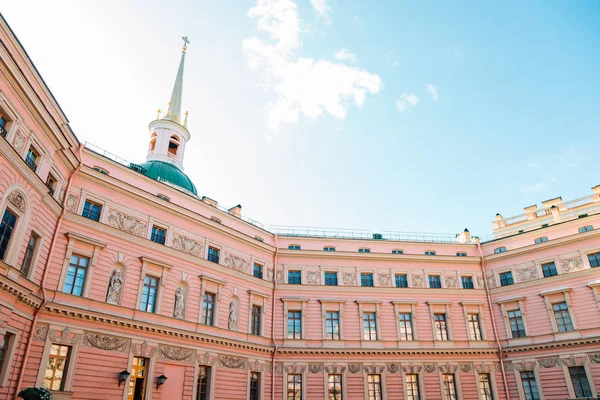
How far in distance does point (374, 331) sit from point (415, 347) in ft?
10.9

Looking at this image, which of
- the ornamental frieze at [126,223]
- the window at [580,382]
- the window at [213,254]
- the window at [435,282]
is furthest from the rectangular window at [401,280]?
the ornamental frieze at [126,223]

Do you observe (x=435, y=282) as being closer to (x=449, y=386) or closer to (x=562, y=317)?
(x=449, y=386)

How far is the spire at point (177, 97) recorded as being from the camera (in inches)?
1892

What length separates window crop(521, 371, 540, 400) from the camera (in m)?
32.5

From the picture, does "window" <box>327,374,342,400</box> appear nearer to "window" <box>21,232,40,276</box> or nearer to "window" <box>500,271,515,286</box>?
"window" <box>500,271,515,286</box>

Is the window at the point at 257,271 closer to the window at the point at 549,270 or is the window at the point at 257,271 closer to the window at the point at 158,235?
the window at the point at 158,235

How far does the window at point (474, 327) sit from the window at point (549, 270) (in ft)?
20.9

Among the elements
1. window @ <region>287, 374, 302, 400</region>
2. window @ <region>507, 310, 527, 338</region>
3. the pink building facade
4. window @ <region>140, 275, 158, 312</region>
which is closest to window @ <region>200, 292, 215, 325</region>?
the pink building facade

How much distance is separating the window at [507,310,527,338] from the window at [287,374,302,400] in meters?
17.6

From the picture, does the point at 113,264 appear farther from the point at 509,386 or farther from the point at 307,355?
the point at 509,386

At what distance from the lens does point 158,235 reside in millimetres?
28234

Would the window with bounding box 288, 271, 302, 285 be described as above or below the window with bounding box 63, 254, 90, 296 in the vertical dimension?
above

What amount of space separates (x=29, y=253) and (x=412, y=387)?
27.1 meters

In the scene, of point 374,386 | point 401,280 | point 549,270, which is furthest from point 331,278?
point 549,270
